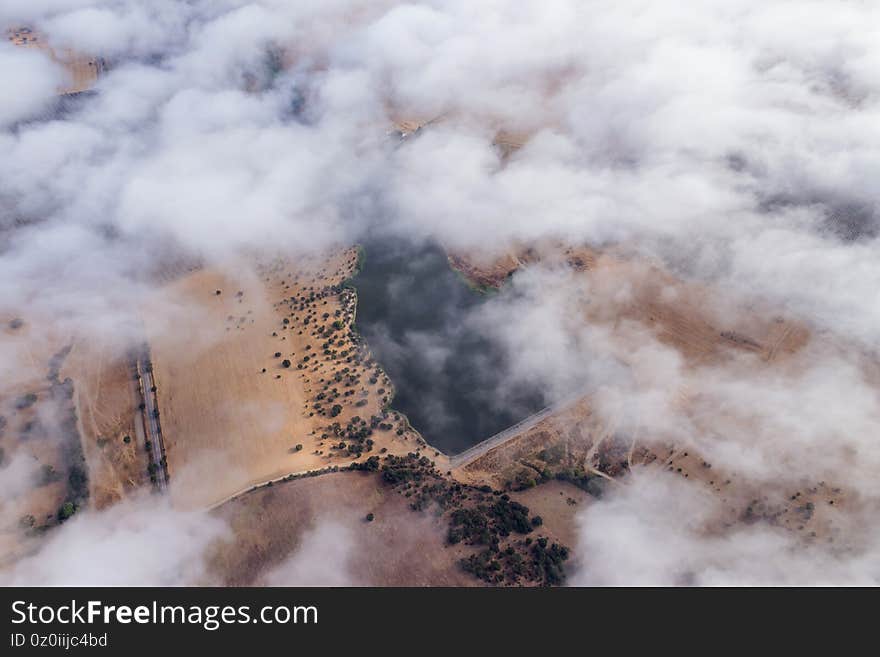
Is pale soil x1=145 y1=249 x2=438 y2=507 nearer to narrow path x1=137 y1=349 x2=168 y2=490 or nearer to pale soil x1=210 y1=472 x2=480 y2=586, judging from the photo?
narrow path x1=137 y1=349 x2=168 y2=490

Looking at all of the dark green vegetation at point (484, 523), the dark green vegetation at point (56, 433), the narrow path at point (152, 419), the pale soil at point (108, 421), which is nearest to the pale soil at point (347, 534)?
the dark green vegetation at point (484, 523)

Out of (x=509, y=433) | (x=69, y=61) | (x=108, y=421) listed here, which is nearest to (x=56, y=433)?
(x=108, y=421)

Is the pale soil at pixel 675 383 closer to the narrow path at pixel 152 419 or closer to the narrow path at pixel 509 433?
the narrow path at pixel 509 433

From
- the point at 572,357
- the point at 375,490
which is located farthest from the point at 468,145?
the point at 375,490

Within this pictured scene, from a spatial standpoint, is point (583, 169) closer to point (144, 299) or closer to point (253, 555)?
point (144, 299)

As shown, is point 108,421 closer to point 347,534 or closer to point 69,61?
point 347,534

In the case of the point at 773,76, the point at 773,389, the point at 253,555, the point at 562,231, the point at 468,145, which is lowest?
the point at 253,555
